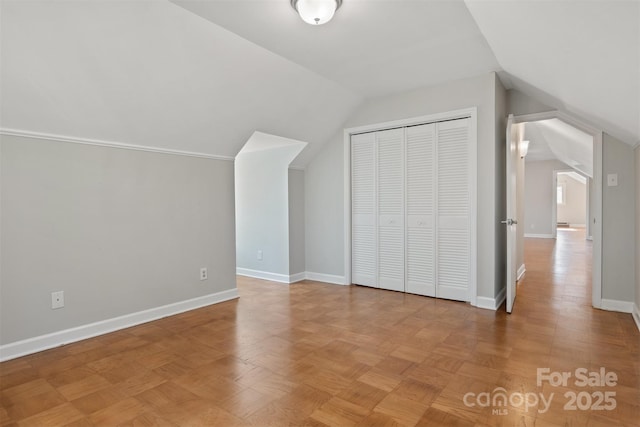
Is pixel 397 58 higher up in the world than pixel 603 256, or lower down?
higher up

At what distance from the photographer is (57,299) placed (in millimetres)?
2646

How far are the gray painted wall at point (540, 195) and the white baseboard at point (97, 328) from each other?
9862mm

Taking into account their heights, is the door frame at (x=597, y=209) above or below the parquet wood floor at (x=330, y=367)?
above

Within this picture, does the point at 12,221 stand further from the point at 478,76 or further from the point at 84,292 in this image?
the point at 478,76

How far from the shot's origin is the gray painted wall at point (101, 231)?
2457mm

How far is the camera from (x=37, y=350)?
253 centimetres

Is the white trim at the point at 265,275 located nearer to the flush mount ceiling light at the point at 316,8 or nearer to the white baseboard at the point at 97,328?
the white baseboard at the point at 97,328

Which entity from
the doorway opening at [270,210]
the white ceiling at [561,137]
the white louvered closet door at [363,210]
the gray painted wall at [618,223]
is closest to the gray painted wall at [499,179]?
the gray painted wall at [618,223]

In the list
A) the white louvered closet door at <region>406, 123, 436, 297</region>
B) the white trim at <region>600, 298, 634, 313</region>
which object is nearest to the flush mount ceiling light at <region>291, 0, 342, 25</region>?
the white louvered closet door at <region>406, 123, 436, 297</region>

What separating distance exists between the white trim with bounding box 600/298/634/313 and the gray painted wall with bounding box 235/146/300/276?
3550 mm

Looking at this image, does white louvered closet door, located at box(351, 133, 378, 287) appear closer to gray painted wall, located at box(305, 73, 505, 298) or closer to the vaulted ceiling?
gray painted wall, located at box(305, 73, 505, 298)

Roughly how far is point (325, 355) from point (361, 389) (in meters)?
0.50

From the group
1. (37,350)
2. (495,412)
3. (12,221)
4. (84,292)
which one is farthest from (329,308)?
(12,221)

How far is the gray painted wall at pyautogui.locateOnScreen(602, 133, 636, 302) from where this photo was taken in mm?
3262
